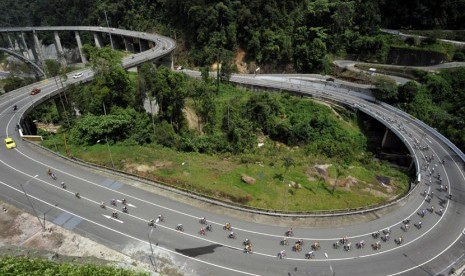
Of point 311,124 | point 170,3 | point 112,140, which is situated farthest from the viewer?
point 170,3

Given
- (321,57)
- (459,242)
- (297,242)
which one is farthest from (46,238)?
(321,57)

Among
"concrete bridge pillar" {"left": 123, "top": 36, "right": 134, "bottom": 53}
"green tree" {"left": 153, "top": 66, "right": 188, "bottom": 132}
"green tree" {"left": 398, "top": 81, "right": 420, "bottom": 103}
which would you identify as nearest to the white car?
"green tree" {"left": 153, "top": 66, "right": 188, "bottom": 132}

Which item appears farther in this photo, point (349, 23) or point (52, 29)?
point (52, 29)

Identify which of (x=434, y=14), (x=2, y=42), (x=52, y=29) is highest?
(x=434, y=14)

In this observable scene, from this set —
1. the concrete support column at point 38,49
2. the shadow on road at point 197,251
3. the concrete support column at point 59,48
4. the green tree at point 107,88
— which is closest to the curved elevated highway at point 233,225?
the shadow on road at point 197,251

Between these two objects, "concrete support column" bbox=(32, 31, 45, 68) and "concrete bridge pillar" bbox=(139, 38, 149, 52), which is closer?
"concrete bridge pillar" bbox=(139, 38, 149, 52)

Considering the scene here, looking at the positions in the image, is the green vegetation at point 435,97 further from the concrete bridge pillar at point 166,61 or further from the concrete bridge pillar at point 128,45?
the concrete bridge pillar at point 128,45

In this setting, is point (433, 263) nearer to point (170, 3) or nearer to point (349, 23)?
point (349, 23)

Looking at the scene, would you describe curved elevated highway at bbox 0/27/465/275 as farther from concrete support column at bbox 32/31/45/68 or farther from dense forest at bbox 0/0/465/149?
concrete support column at bbox 32/31/45/68

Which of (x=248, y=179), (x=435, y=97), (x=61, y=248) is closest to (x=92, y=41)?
(x=248, y=179)
